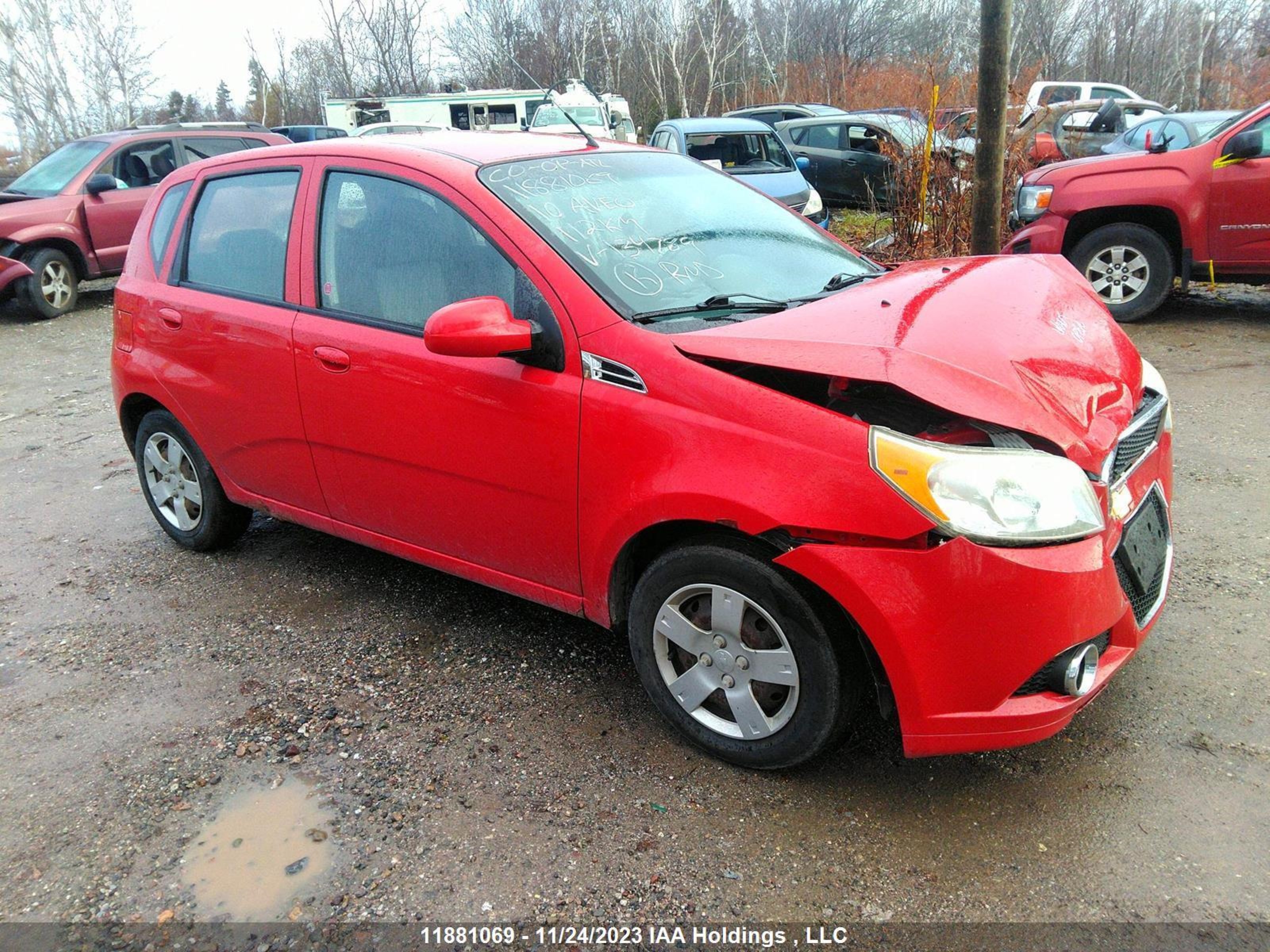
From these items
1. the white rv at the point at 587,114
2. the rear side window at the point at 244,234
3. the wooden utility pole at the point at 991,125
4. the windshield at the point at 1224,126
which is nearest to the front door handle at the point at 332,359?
the rear side window at the point at 244,234

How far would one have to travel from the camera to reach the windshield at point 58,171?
10883mm

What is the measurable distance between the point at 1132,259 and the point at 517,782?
715 centimetres

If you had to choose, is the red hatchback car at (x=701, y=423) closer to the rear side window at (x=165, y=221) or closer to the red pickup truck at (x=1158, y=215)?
the rear side window at (x=165, y=221)

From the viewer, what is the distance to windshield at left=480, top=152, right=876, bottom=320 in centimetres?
297

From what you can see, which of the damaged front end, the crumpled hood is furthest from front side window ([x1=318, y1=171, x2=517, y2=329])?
the damaged front end

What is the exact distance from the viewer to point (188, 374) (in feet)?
13.1

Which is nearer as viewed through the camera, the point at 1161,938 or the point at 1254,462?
the point at 1161,938

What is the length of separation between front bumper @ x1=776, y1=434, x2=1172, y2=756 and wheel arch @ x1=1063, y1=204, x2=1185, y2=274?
6.18 m

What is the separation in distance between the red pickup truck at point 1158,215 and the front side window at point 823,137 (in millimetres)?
7656

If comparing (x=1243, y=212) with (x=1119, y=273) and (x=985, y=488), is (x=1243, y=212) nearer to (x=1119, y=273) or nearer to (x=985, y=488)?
(x=1119, y=273)

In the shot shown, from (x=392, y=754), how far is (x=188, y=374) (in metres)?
1.99

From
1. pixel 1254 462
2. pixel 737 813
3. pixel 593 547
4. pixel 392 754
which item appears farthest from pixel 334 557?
pixel 1254 462

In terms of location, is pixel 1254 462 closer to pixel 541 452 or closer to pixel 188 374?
pixel 541 452

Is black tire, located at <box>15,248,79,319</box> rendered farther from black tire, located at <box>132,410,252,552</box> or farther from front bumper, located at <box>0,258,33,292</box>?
black tire, located at <box>132,410,252,552</box>
